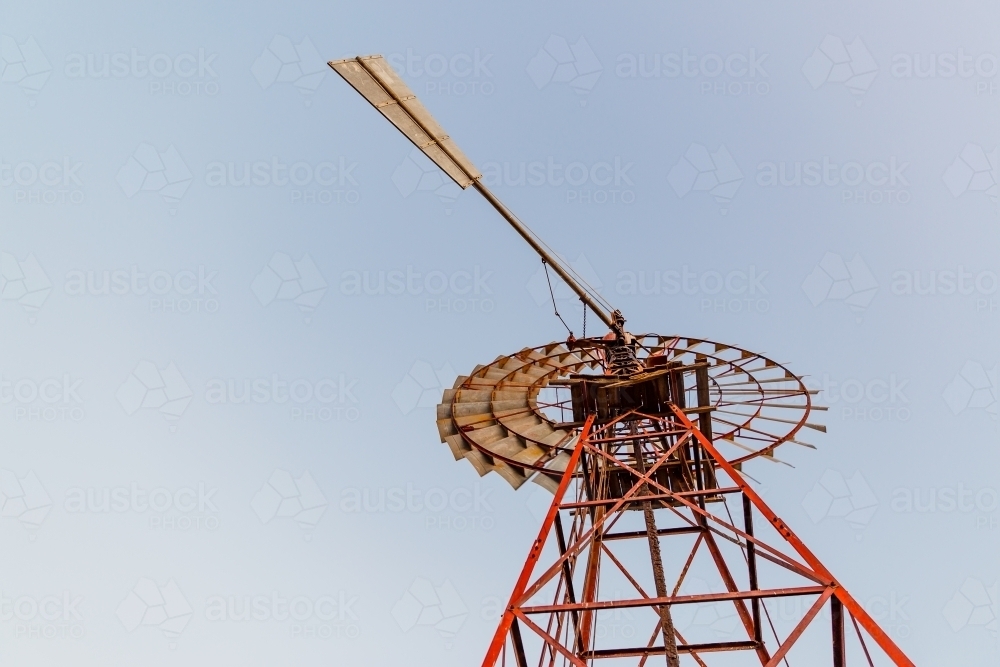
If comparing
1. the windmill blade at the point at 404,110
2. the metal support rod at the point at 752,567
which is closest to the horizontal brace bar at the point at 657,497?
the metal support rod at the point at 752,567

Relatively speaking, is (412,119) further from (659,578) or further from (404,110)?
(659,578)

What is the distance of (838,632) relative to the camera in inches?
336

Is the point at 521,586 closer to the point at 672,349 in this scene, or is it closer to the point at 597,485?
the point at 597,485

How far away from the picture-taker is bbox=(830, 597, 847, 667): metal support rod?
27.8 feet

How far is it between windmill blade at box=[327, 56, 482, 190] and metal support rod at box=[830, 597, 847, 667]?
10051 mm

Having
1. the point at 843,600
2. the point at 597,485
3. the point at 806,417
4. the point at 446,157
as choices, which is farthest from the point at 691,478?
the point at 446,157

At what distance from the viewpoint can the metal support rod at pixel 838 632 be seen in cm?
848

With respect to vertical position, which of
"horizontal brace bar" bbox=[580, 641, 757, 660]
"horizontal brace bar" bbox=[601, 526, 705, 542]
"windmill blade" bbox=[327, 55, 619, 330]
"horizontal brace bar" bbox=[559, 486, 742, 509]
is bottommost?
"horizontal brace bar" bbox=[580, 641, 757, 660]

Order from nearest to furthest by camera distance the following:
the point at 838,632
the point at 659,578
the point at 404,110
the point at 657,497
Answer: the point at 838,632 → the point at 657,497 → the point at 659,578 → the point at 404,110

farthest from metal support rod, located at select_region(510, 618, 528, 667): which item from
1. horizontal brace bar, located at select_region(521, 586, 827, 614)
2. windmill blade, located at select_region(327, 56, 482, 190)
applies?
windmill blade, located at select_region(327, 56, 482, 190)

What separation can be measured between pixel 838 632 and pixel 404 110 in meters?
11.2

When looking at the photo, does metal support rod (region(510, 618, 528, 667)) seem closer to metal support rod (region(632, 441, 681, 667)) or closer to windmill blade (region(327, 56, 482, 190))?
metal support rod (region(632, 441, 681, 667))

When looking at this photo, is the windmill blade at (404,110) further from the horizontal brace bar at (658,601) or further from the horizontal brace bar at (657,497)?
the horizontal brace bar at (658,601)

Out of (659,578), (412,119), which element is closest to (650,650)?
(659,578)
